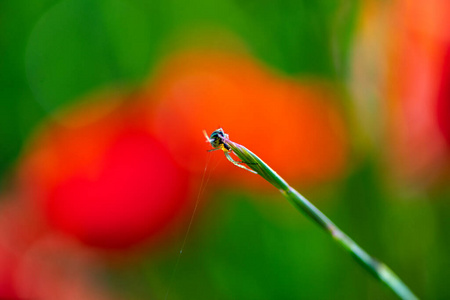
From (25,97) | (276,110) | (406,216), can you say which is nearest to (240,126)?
(276,110)

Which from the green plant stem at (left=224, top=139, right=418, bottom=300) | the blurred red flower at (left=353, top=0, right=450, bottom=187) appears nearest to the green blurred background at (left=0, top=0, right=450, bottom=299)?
the blurred red flower at (left=353, top=0, right=450, bottom=187)

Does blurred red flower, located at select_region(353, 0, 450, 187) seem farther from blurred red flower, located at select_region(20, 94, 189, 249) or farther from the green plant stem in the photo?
the green plant stem

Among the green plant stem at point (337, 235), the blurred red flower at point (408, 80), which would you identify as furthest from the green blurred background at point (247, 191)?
the green plant stem at point (337, 235)

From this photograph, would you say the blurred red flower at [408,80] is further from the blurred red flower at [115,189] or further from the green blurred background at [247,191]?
the blurred red flower at [115,189]

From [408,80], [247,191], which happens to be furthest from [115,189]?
[408,80]

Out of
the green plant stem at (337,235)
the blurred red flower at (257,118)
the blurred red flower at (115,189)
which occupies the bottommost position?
the green plant stem at (337,235)

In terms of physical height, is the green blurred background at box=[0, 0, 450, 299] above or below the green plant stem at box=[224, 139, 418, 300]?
above
